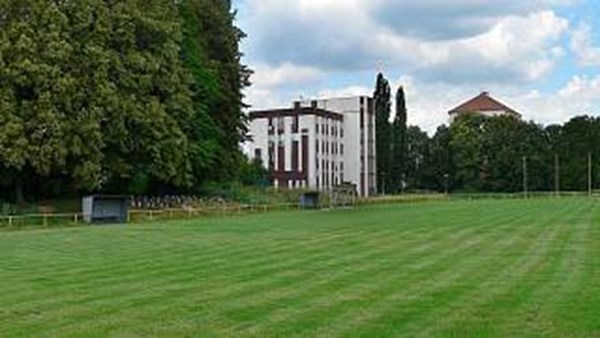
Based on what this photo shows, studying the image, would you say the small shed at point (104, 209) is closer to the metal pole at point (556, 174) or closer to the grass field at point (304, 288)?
the grass field at point (304, 288)

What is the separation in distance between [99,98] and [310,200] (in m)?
30.4

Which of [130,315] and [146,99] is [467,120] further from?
[130,315]

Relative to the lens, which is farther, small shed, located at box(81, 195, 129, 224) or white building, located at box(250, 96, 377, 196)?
white building, located at box(250, 96, 377, 196)

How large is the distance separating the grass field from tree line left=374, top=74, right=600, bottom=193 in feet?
354

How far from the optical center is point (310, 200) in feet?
263

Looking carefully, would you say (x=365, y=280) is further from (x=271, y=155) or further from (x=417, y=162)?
(x=417, y=162)

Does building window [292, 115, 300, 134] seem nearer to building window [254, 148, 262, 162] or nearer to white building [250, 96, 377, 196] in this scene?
white building [250, 96, 377, 196]

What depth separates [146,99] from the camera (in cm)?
5781

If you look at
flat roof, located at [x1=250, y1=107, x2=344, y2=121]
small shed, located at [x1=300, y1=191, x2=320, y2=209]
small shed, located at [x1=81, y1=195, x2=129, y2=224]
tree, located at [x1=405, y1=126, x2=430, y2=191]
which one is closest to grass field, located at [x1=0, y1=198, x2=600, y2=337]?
small shed, located at [x1=81, y1=195, x2=129, y2=224]

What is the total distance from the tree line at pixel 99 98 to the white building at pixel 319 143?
204 feet

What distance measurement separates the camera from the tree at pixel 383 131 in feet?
447

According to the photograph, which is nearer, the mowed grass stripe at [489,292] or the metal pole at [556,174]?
the mowed grass stripe at [489,292]

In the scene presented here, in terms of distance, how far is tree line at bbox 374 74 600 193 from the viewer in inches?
5438

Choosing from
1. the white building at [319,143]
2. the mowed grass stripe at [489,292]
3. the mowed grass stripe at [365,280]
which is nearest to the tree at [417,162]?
the white building at [319,143]
